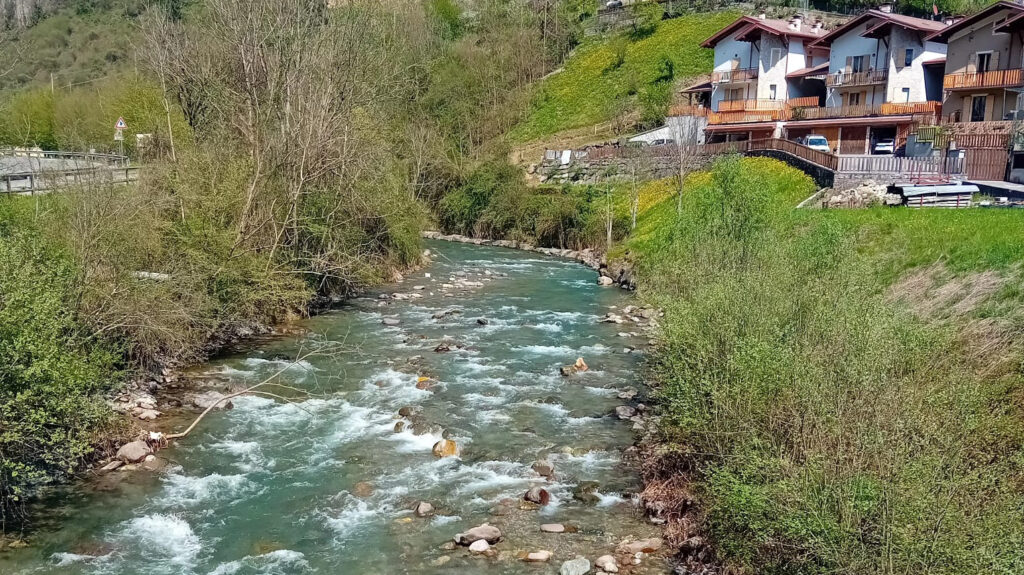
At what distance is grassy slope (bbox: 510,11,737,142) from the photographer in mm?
70625

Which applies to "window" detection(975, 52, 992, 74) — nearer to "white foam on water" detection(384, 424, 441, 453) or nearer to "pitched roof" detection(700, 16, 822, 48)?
"pitched roof" detection(700, 16, 822, 48)

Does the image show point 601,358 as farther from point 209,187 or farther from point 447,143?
point 447,143

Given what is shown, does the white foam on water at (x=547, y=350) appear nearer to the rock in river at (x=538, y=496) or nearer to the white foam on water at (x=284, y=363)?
the white foam on water at (x=284, y=363)

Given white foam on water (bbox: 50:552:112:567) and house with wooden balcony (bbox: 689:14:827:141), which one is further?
house with wooden balcony (bbox: 689:14:827:141)

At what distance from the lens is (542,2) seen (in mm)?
92250

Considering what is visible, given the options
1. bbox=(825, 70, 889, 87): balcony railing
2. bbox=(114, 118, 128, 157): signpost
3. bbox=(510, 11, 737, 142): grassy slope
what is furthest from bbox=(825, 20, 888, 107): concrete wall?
bbox=(114, 118, 128, 157): signpost

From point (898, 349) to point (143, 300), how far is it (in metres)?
15.8

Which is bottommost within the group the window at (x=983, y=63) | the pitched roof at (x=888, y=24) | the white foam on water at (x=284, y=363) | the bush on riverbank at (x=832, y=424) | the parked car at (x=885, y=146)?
the white foam on water at (x=284, y=363)

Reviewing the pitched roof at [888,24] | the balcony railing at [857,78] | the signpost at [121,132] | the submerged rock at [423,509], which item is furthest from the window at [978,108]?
the signpost at [121,132]

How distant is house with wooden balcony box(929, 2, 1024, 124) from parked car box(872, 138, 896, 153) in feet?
10.7

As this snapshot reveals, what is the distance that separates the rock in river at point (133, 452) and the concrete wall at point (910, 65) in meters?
50.1

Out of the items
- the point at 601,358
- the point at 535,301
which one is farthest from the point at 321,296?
the point at 601,358

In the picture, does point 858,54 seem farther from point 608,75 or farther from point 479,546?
point 479,546

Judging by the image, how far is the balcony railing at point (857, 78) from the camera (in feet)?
166
